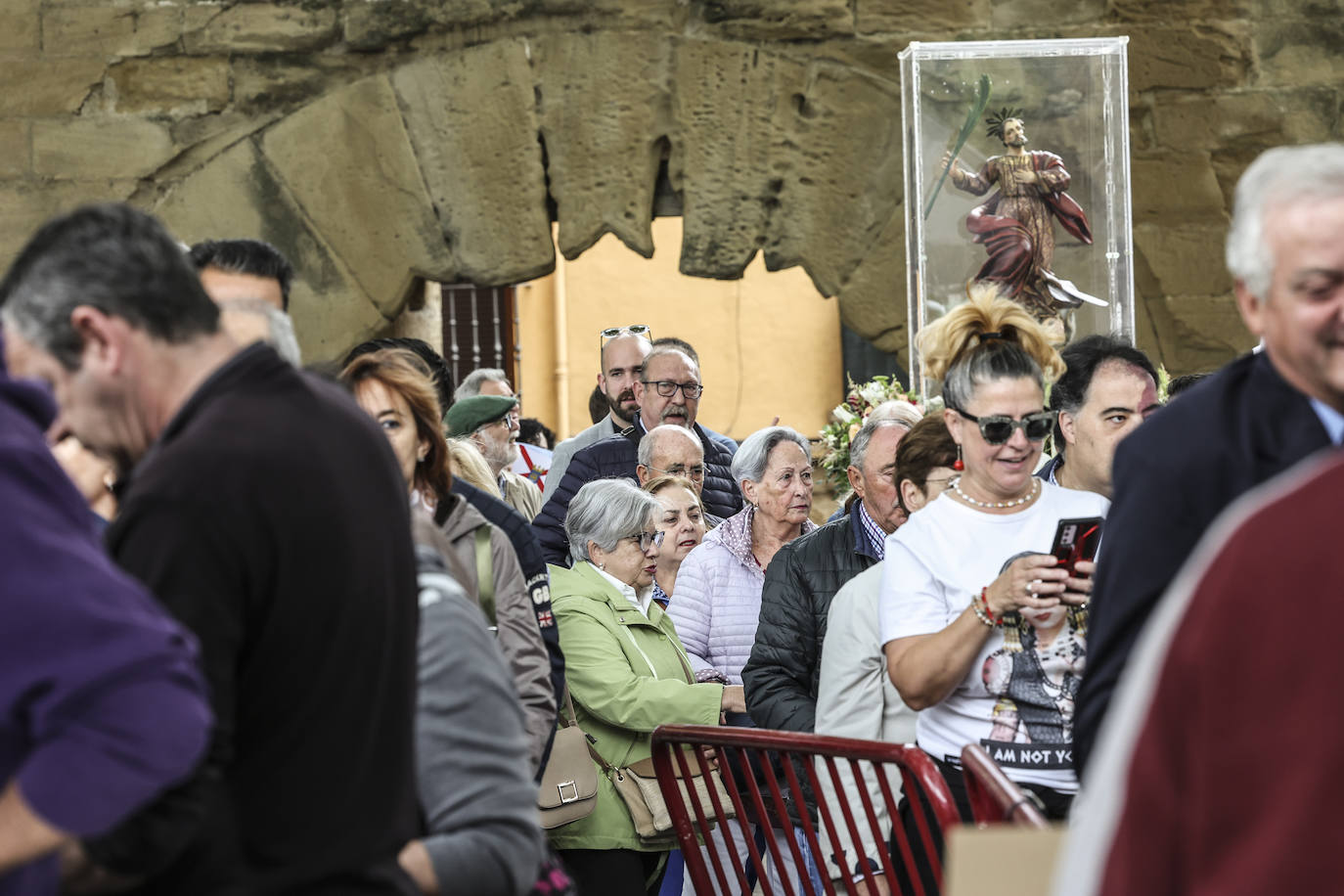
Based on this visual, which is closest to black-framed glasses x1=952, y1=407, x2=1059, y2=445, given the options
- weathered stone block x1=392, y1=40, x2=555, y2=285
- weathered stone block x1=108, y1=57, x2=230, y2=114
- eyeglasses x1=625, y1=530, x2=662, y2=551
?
eyeglasses x1=625, y1=530, x2=662, y2=551

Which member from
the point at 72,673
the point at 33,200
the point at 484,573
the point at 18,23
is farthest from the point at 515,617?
the point at 18,23

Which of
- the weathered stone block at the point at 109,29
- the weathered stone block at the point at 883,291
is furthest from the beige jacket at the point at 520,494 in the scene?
the weathered stone block at the point at 109,29

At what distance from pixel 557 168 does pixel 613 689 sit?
9.30 feet

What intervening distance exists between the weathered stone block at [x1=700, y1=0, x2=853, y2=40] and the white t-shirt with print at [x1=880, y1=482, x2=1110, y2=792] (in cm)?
344

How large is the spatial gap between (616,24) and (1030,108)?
5.36 ft

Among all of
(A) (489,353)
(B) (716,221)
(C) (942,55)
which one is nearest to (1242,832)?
(C) (942,55)

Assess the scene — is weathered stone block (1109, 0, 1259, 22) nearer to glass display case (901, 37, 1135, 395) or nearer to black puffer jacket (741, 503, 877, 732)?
glass display case (901, 37, 1135, 395)

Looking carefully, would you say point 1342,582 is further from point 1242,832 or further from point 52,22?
point 52,22

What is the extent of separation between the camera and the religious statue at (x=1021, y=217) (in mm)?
5445

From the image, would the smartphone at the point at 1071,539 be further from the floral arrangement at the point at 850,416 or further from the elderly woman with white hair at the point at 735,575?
the floral arrangement at the point at 850,416

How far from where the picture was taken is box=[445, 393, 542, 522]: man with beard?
4.86 meters

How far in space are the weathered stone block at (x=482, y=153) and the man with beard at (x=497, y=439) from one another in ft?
2.14

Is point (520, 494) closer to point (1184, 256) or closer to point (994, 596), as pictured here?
point (1184, 256)

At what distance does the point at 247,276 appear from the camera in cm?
269
